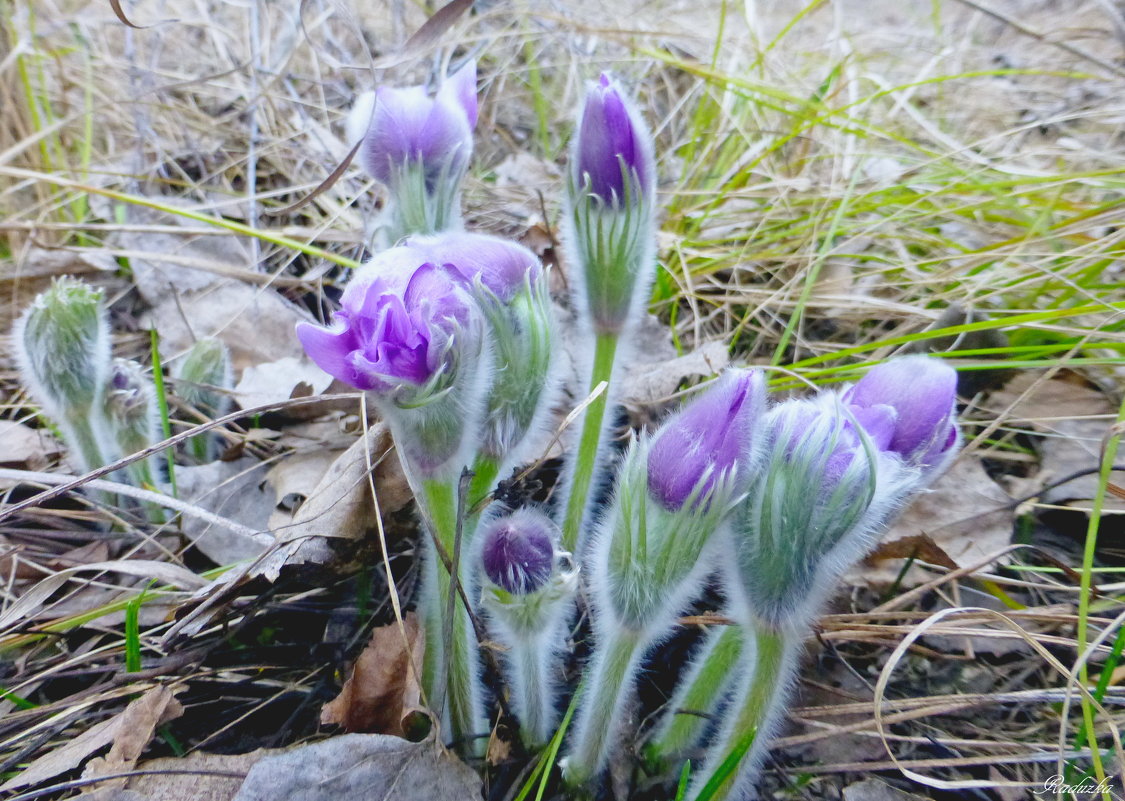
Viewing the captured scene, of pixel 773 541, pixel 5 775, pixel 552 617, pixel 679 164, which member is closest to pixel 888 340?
pixel 773 541

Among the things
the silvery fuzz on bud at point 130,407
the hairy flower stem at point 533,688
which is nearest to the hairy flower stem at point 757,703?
the hairy flower stem at point 533,688

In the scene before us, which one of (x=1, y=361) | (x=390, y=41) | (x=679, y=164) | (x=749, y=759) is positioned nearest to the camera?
(x=749, y=759)

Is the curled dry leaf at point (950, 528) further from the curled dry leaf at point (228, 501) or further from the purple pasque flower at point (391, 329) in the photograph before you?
the curled dry leaf at point (228, 501)

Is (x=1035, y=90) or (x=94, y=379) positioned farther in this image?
(x=1035, y=90)

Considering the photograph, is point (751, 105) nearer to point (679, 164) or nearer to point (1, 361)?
point (679, 164)

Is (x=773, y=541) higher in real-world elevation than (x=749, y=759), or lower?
higher

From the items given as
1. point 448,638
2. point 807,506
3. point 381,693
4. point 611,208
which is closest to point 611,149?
point 611,208
